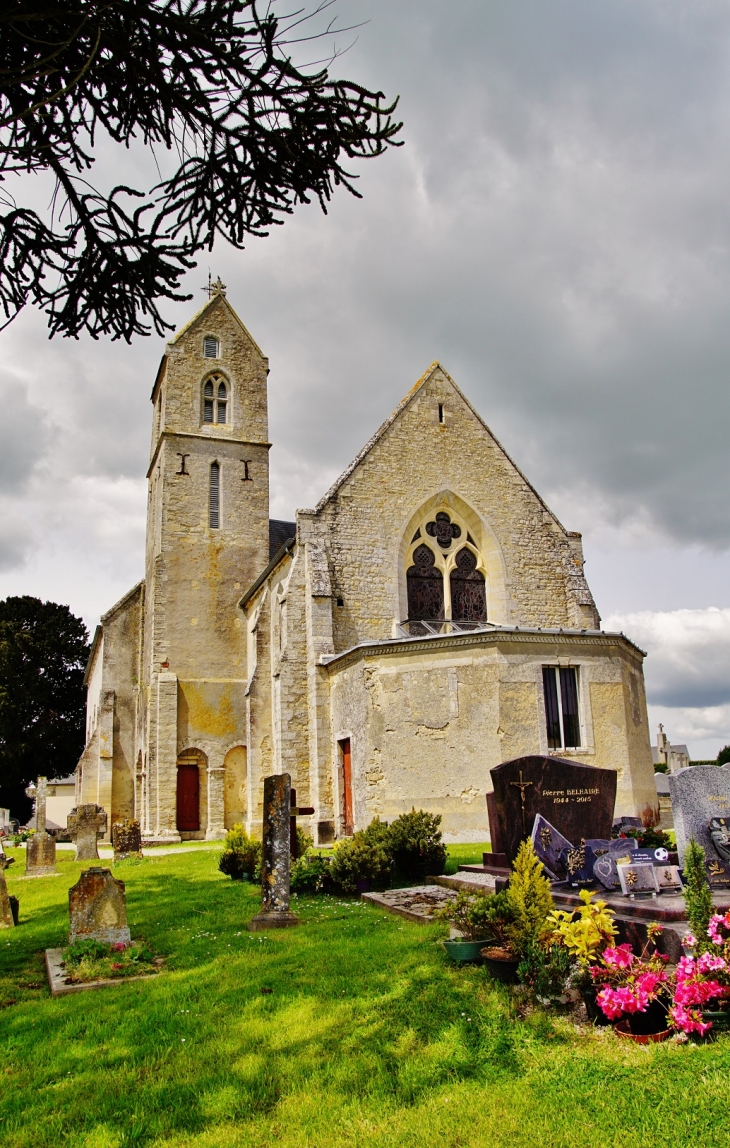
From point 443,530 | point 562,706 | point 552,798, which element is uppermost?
point 443,530

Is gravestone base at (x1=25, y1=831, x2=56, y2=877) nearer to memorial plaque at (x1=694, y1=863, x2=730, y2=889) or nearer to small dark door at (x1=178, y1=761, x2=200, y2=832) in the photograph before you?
small dark door at (x1=178, y1=761, x2=200, y2=832)

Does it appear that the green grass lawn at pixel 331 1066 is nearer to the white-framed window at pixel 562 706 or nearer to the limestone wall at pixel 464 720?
the limestone wall at pixel 464 720

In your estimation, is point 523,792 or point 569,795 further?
point 569,795

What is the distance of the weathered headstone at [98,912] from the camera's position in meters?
7.74

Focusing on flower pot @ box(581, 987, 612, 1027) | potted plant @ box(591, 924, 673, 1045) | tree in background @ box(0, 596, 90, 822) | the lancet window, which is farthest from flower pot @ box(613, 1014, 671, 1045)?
tree in background @ box(0, 596, 90, 822)

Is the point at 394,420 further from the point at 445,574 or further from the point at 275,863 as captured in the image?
the point at 275,863

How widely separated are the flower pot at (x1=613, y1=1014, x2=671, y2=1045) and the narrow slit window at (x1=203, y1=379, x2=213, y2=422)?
2604 centimetres

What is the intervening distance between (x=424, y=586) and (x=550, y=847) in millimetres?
14305

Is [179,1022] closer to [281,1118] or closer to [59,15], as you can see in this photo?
[281,1118]

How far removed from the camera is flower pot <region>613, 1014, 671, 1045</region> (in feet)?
15.4

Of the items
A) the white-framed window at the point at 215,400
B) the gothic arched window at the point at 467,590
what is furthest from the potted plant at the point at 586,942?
the white-framed window at the point at 215,400

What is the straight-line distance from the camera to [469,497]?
2223cm

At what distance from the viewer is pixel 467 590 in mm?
22094

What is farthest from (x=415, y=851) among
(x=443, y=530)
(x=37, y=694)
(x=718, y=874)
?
(x=37, y=694)
